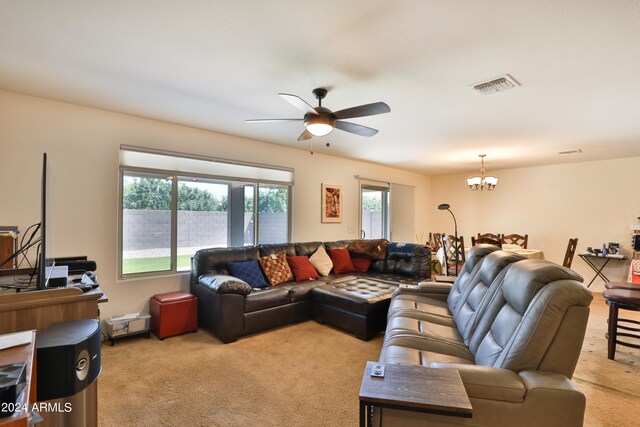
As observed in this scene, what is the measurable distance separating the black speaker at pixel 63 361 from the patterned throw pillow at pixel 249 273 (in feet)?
8.11

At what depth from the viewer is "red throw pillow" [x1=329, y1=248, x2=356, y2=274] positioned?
487cm

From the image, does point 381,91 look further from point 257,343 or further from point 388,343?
point 257,343

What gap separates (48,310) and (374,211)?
6.01 m

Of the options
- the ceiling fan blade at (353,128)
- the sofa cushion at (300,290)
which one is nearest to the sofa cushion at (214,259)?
the sofa cushion at (300,290)

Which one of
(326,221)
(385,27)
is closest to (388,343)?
(385,27)

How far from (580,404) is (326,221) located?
463 cm

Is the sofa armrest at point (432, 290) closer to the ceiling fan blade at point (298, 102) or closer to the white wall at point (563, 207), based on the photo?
the ceiling fan blade at point (298, 102)

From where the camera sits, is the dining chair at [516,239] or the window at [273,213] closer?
the window at [273,213]

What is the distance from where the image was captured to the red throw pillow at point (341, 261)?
16.0 feet

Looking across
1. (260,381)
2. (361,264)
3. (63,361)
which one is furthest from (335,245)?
(63,361)

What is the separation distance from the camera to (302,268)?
440cm

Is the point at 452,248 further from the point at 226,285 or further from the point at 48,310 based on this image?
the point at 48,310

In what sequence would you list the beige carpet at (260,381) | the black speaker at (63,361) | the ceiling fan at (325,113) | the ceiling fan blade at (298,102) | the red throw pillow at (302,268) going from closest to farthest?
the black speaker at (63,361) < the beige carpet at (260,381) < the ceiling fan blade at (298,102) < the ceiling fan at (325,113) < the red throw pillow at (302,268)

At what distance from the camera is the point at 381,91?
283cm
